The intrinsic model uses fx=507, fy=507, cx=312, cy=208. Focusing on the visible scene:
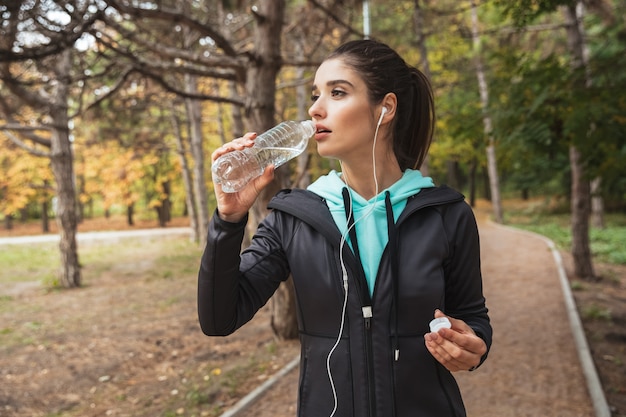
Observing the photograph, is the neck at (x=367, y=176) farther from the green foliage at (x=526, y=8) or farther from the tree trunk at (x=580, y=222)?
the tree trunk at (x=580, y=222)

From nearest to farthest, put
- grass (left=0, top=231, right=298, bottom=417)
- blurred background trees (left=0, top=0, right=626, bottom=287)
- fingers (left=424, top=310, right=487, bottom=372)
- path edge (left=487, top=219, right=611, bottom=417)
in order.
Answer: fingers (left=424, top=310, right=487, bottom=372) → path edge (left=487, top=219, right=611, bottom=417) → blurred background trees (left=0, top=0, right=626, bottom=287) → grass (left=0, top=231, right=298, bottom=417)

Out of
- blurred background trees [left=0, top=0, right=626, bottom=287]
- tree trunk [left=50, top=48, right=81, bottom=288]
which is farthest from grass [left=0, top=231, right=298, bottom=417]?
blurred background trees [left=0, top=0, right=626, bottom=287]

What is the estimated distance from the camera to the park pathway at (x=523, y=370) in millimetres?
4906

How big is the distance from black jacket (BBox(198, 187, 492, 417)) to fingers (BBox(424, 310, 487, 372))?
0.53 ft

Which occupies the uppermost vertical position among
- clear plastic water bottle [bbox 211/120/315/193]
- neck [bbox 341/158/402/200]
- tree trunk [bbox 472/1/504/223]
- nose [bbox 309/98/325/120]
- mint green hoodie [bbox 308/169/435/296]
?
tree trunk [bbox 472/1/504/223]

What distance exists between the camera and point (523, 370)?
592 cm

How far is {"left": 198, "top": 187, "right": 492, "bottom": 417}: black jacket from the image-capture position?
158 cm

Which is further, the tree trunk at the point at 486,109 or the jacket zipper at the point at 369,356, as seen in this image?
the tree trunk at the point at 486,109

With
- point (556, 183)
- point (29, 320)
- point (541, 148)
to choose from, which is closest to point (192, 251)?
point (29, 320)

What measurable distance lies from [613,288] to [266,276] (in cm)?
1086

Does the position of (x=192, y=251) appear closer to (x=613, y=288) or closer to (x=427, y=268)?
(x=613, y=288)

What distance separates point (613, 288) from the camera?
1043 cm

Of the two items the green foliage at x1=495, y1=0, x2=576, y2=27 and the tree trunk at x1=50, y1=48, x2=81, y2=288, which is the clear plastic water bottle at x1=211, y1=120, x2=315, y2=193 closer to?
the green foliage at x1=495, y1=0, x2=576, y2=27

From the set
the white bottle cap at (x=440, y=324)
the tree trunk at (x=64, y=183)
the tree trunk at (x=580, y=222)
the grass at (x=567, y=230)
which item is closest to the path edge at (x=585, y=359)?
the tree trunk at (x=580, y=222)
